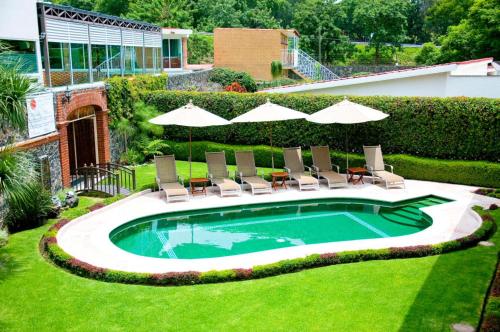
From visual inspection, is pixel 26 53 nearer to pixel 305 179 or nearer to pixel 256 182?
pixel 256 182

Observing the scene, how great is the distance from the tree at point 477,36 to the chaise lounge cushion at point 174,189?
4064cm

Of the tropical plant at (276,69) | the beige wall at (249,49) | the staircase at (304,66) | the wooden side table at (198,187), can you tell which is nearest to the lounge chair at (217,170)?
the wooden side table at (198,187)

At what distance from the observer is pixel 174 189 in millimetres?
17828

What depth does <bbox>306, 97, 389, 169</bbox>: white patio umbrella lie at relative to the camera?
18.8 meters

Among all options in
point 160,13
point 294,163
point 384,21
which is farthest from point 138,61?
point 384,21

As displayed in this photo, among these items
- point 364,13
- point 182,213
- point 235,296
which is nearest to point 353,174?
point 182,213

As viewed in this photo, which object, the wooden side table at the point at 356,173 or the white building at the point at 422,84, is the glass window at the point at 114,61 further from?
the wooden side table at the point at 356,173

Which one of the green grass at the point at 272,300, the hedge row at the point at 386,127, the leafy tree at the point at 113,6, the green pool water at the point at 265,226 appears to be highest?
the leafy tree at the point at 113,6

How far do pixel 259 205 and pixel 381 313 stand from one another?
8.63 meters

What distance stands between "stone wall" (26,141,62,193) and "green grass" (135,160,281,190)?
270 centimetres

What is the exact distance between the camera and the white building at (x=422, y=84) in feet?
80.1

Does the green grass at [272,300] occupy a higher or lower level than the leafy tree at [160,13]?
lower

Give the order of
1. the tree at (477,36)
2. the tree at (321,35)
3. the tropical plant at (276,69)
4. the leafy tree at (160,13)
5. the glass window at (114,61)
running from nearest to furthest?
the glass window at (114,61) → the tropical plant at (276,69) → the tree at (477,36) → the leafy tree at (160,13) → the tree at (321,35)

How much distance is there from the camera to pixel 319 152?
20.5m
